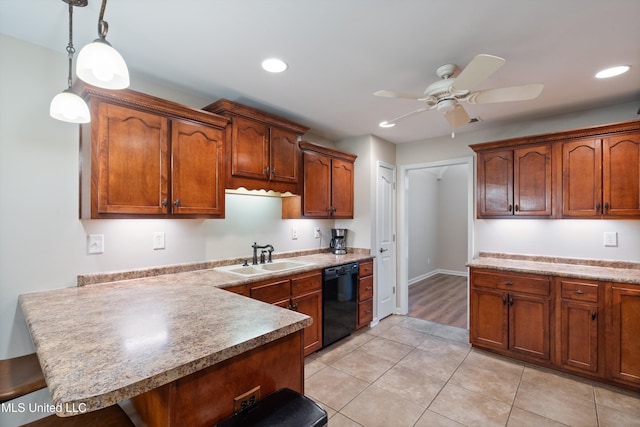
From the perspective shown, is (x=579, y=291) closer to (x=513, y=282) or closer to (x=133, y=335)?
(x=513, y=282)

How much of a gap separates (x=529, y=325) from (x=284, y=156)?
9.46 feet

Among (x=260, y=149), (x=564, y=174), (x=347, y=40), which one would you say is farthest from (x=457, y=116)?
(x=260, y=149)

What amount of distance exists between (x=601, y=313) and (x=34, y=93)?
450 cm

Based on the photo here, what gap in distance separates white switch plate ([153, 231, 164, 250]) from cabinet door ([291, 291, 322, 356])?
49.2 inches

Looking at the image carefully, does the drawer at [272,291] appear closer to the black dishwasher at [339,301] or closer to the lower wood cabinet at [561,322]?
the black dishwasher at [339,301]

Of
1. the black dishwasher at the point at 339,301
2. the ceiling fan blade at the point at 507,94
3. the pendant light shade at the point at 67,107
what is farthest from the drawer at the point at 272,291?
the ceiling fan blade at the point at 507,94

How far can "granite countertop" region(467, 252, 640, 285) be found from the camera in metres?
2.48

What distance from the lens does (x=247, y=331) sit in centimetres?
120

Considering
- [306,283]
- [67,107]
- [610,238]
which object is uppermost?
[67,107]

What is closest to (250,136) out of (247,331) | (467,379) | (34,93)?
(34,93)

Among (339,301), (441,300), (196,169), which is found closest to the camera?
(196,169)

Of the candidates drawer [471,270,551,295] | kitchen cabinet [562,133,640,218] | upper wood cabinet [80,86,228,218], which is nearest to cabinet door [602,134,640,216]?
kitchen cabinet [562,133,640,218]

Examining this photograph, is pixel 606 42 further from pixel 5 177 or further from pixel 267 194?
pixel 5 177

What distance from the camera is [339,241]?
13.0 feet
